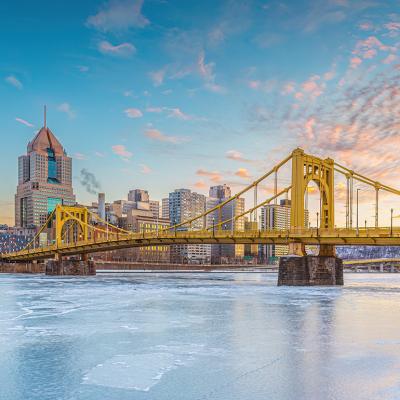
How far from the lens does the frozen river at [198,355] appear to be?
432 inches

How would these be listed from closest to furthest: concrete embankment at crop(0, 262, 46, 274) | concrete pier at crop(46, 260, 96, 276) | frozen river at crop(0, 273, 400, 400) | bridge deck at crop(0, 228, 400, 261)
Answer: frozen river at crop(0, 273, 400, 400)
bridge deck at crop(0, 228, 400, 261)
concrete pier at crop(46, 260, 96, 276)
concrete embankment at crop(0, 262, 46, 274)

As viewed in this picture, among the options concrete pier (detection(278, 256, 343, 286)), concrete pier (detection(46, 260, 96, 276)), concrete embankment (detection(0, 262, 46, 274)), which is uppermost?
concrete pier (detection(278, 256, 343, 286))

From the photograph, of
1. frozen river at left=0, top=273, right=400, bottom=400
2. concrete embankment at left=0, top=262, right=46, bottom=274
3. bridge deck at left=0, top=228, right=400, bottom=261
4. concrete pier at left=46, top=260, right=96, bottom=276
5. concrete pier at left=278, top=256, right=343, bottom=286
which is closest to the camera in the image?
frozen river at left=0, top=273, right=400, bottom=400

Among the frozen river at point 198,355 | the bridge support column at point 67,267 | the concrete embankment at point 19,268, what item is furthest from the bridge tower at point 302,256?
the concrete embankment at point 19,268

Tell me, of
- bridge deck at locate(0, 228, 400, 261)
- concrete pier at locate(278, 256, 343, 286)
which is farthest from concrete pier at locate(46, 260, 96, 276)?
concrete pier at locate(278, 256, 343, 286)

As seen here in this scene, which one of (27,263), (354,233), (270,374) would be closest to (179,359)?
(270,374)

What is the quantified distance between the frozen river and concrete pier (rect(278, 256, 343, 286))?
2522cm

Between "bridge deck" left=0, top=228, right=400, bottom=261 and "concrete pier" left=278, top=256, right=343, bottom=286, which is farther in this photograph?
"concrete pier" left=278, top=256, right=343, bottom=286

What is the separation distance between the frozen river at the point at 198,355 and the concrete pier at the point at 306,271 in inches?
993

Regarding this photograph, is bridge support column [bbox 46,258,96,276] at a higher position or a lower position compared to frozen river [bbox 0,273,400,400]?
lower

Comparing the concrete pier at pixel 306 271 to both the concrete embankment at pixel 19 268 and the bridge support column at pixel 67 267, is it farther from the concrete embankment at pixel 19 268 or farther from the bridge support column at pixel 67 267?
the concrete embankment at pixel 19 268

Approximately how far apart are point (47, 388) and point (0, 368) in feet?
8.71

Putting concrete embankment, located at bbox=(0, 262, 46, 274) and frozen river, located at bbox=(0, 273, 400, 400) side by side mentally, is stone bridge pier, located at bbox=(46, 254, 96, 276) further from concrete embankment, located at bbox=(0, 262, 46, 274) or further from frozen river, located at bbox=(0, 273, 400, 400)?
frozen river, located at bbox=(0, 273, 400, 400)

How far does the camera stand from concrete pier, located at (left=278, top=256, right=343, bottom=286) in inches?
2044
